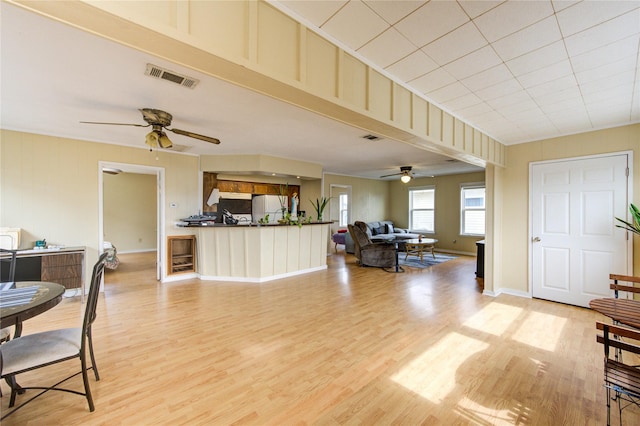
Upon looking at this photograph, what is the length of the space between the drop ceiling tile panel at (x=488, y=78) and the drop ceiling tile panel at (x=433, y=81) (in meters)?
0.18

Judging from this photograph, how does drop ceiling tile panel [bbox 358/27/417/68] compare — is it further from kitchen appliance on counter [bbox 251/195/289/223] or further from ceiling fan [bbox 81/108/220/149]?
kitchen appliance on counter [bbox 251/195/289/223]

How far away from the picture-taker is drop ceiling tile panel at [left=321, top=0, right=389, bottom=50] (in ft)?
5.08

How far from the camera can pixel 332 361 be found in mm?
2381

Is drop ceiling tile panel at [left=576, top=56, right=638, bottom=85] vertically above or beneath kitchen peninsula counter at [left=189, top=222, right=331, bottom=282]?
above

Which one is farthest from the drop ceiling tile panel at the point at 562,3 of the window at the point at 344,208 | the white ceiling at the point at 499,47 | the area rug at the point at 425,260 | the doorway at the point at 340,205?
the window at the point at 344,208

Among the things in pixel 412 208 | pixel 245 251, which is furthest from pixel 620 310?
pixel 412 208

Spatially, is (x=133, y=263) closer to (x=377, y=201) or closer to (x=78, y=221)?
(x=78, y=221)

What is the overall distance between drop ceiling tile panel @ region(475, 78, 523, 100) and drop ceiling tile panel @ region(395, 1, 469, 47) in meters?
1.10

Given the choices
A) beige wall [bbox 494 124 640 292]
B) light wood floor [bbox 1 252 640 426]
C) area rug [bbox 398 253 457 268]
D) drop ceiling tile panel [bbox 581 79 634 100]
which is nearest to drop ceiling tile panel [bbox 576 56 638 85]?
drop ceiling tile panel [bbox 581 79 634 100]

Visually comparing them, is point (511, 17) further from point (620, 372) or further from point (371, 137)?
point (371, 137)

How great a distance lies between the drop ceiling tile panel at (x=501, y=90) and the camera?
7.96 feet

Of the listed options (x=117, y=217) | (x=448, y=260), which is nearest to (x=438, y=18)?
(x=448, y=260)

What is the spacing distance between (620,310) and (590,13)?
2017mm

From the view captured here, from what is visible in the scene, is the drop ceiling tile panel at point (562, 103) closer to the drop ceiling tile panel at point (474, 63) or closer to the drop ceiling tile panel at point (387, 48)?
the drop ceiling tile panel at point (474, 63)
